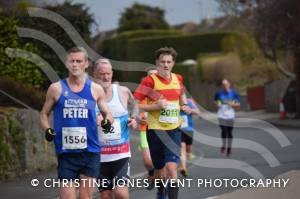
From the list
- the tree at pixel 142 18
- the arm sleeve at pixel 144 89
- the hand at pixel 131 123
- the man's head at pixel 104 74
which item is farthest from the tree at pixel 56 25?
the tree at pixel 142 18

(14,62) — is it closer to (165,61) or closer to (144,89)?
(144,89)

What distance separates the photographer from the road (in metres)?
12.2

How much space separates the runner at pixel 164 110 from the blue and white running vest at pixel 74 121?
1916 millimetres

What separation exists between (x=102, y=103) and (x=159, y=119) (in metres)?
1.81

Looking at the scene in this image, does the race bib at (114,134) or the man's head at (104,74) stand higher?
the man's head at (104,74)

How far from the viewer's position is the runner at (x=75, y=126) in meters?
7.90

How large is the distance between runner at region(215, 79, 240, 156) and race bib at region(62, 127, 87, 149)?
10.1 metres

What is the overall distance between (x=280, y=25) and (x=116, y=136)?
23683 mm

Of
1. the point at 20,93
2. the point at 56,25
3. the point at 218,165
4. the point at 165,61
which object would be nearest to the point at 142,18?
the point at 56,25

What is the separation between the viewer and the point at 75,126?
7.89 m

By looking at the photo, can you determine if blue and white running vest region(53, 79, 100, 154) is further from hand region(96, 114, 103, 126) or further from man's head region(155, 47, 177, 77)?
man's head region(155, 47, 177, 77)

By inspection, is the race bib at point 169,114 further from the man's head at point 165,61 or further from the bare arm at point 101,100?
the bare arm at point 101,100

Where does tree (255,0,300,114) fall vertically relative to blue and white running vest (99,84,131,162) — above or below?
above

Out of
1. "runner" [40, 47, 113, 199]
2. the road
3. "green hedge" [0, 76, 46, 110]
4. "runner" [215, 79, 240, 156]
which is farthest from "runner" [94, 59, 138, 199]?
"runner" [215, 79, 240, 156]
